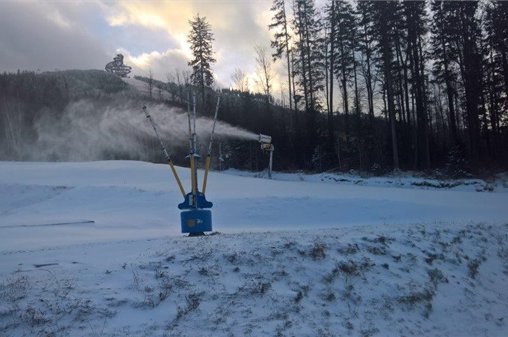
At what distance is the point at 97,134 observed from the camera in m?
37.0

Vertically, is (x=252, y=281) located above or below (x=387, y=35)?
below

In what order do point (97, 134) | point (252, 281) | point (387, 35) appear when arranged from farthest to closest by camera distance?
1. point (97, 134)
2. point (387, 35)
3. point (252, 281)

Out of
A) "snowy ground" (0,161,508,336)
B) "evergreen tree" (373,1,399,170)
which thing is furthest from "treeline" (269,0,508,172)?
"snowy ground" (0,161,508,336)

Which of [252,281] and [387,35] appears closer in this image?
[252,281]

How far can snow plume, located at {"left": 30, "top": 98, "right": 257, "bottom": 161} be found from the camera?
30.5 metres

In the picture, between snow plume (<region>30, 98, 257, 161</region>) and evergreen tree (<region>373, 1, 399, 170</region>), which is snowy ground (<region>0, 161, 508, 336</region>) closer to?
snow plume (<region>30, 98, 257, 161</region>)

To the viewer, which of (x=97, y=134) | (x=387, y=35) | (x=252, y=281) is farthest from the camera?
(x=97, y=134)

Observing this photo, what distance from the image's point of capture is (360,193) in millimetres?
18500

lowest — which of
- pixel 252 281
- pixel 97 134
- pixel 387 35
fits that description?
pixel 252 281

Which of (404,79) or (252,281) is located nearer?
(252,281)

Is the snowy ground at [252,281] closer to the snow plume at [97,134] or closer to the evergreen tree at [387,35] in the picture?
the snow plume at [97,134]

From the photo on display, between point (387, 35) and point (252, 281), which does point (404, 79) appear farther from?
point (252, 281)

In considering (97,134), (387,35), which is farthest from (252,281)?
(97,134)

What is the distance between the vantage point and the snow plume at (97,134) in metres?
30.5
